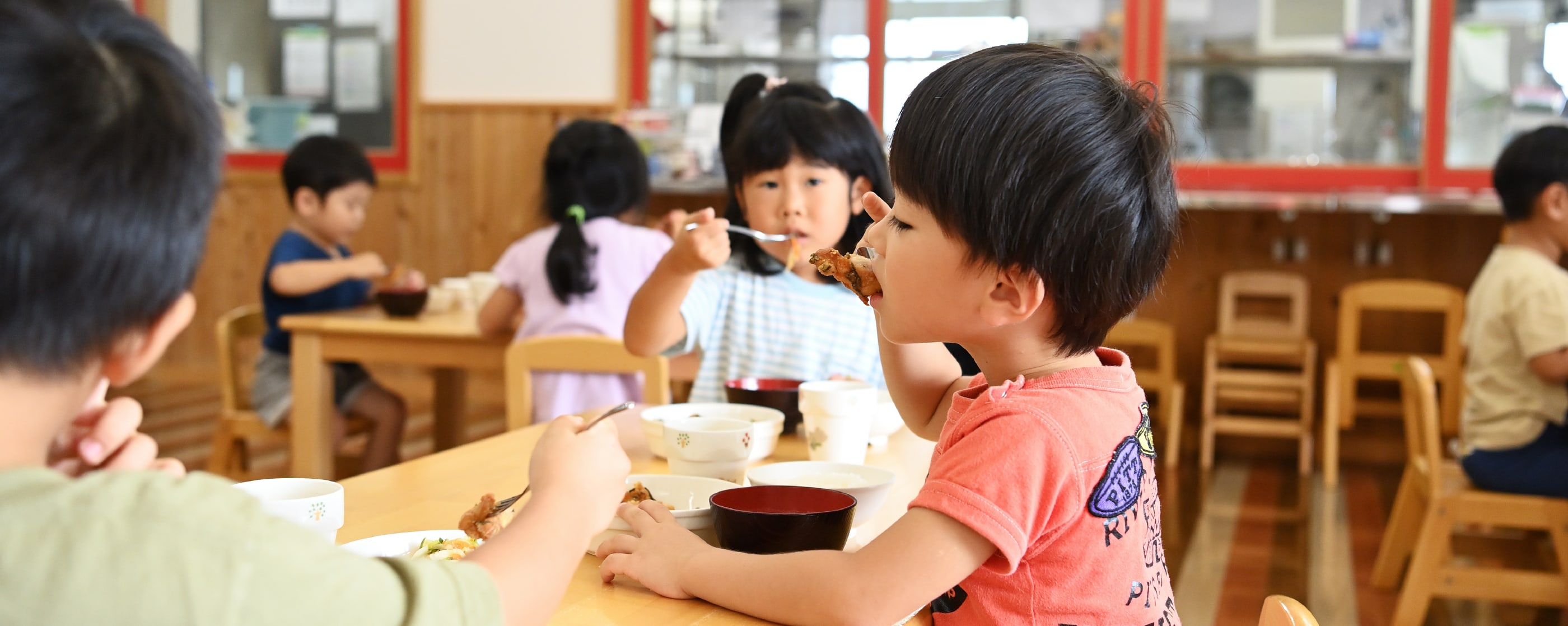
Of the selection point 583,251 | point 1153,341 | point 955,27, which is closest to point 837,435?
point 583,251

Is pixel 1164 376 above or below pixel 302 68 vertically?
below

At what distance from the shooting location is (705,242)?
1403 mm

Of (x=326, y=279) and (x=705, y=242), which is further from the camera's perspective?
(x=326, y=279)

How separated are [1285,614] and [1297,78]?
4375 millimetres

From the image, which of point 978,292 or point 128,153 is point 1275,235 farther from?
point 128,153

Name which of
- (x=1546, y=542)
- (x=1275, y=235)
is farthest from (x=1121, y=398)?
(x=1275, y=235)

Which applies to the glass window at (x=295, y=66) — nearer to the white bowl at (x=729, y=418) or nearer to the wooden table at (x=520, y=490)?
the wooden table at (x=520, y=490)

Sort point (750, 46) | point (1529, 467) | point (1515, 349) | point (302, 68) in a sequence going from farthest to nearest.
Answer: point (302, 68) < point (750, 46) < point (1515, 349) < point (1529, 467)

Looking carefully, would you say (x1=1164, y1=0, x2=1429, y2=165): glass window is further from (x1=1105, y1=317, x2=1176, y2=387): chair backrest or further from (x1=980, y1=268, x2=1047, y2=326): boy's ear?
(x1=980, y1=268, x2=1047, y2=326): boy's ear

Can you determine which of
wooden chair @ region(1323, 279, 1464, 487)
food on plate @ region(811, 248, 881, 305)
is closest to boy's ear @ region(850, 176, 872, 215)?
food on plate @ region(811, 248, 881, 305)

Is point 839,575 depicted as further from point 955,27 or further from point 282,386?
point 955,27

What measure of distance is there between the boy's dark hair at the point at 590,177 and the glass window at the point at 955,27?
2.12 m

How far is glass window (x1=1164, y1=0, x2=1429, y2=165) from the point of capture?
14.9 feet

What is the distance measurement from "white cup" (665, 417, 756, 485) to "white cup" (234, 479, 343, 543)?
0.35 metres
